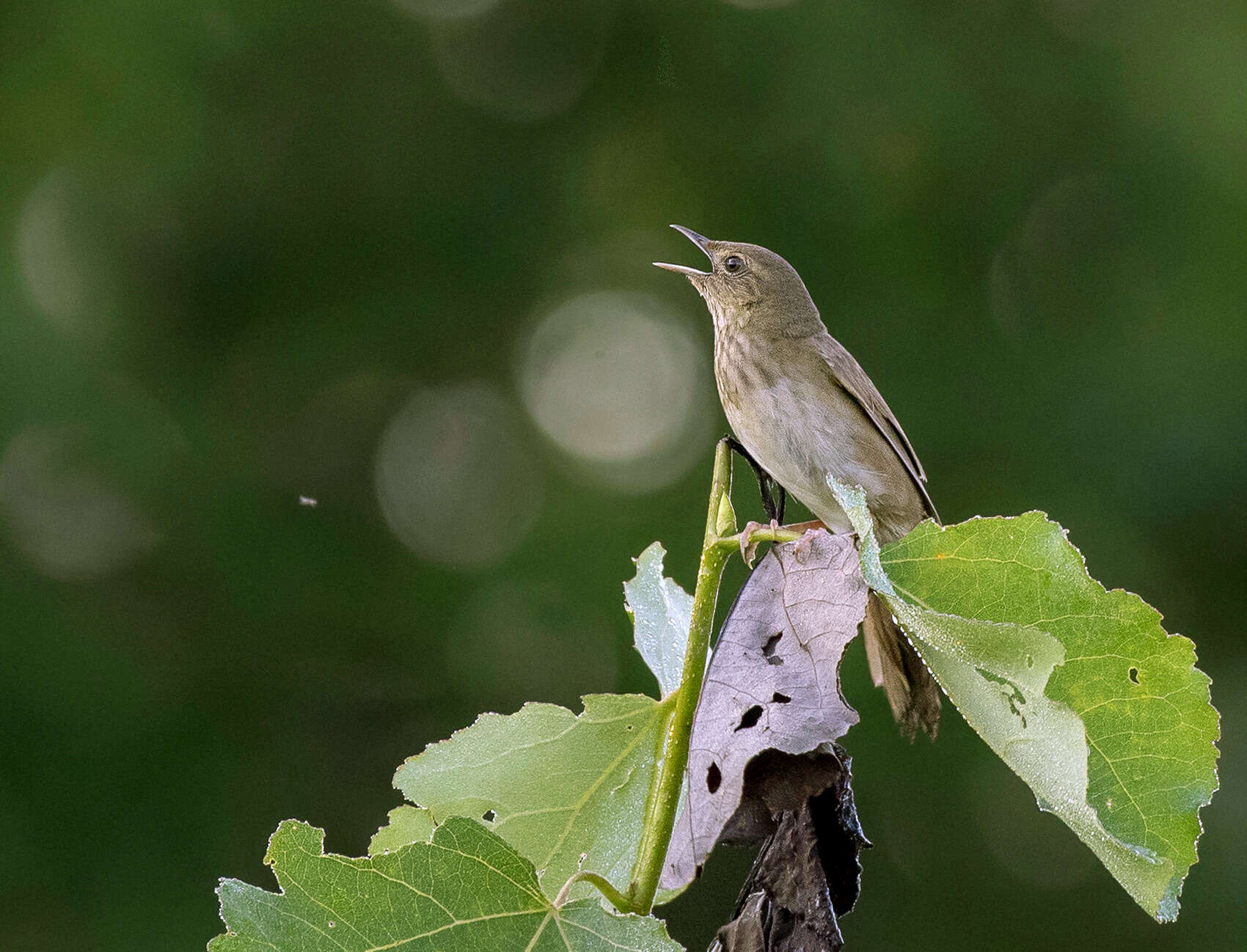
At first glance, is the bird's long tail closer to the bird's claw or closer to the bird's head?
the bird's claw

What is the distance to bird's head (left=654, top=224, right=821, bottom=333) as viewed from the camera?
8.73 ft

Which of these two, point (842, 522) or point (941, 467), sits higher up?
point (842, 522)

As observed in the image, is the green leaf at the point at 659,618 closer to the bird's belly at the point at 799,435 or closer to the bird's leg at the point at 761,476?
the bird's leg at the point at 761,476

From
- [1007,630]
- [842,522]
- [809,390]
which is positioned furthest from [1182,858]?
[809,390]

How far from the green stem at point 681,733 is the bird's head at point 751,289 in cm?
166

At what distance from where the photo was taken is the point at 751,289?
8.89 feet

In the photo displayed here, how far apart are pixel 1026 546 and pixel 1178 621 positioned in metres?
4.41

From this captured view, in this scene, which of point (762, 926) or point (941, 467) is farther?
point (941, 467)

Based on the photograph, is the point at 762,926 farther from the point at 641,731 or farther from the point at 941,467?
the point at 941,467

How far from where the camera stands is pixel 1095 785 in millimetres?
923

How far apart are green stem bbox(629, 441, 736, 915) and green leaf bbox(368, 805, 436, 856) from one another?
218mm

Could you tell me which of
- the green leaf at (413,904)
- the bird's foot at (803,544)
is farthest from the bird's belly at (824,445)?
the green leaf at (413,904)

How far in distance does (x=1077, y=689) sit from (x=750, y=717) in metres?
0.24

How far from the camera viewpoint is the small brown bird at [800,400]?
221cm
